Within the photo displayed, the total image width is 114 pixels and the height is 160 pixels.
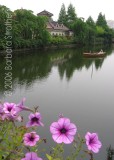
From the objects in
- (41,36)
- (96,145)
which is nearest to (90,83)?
(96,145)

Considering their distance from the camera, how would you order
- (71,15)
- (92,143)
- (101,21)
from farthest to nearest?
(101,21), (71,15), (92,143)

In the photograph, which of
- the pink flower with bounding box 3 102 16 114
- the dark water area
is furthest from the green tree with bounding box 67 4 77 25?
the pink flower with bounding box 3 102 16 114

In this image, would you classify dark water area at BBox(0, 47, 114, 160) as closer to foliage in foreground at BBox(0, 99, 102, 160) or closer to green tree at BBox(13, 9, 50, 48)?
foliage in foreground at BBox(0, 99, 102, 160)

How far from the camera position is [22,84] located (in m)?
19.1

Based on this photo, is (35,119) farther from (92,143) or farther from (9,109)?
(92,143)

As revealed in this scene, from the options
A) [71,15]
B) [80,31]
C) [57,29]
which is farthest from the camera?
[71,15]

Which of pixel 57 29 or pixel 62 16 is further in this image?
pixel 62 16

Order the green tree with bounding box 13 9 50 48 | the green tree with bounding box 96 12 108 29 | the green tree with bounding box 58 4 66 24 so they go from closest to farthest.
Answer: the green tree with bounding box 13 9 50 48
the green tree with bounding box 58 4 66 24
the green tree with bounding box 96 12 108 29

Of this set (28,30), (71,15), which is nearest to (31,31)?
(28,30)

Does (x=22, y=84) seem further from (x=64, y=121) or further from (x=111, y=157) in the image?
(x=64, y=121)

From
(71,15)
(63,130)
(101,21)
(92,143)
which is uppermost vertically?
(71,15)

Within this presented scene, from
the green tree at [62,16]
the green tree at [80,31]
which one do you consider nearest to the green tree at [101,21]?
the green tree at [62,16]

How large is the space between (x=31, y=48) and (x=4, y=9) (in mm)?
10104

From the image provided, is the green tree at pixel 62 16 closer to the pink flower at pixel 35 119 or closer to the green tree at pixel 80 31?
the green tree at pixel 80 31
